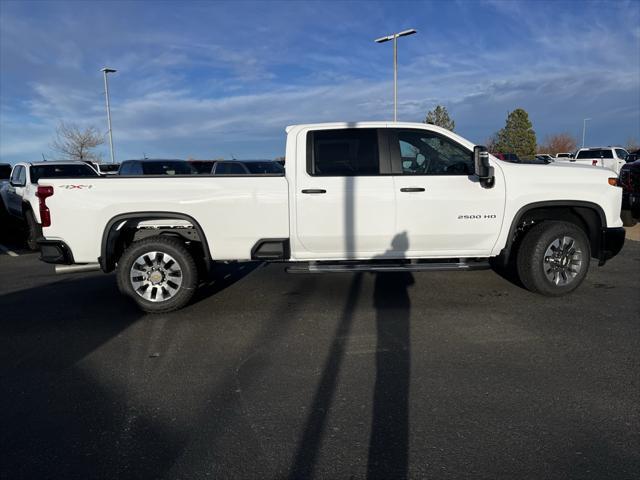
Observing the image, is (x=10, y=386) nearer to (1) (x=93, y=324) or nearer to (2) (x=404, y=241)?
(1) (x=93, y=324)

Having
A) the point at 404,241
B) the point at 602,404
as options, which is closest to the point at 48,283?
the point at 404,241

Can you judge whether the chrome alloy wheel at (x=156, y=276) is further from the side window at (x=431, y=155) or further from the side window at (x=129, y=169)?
the side window at (x=129, y=169)

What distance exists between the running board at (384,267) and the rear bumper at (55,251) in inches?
96.7

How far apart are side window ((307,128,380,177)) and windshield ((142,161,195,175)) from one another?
7.64 meters

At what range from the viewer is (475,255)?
19.2 ft

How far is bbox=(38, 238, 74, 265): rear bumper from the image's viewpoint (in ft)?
17.7

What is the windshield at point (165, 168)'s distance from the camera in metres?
12.7

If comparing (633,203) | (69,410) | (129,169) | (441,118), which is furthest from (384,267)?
(441,118)

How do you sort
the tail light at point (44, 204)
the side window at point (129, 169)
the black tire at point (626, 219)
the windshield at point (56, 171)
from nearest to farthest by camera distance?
the tail light at point (44, 204) < the black tire at point (626, 219) < the windshield at point (56, 171) < the side window at point (129, 169)

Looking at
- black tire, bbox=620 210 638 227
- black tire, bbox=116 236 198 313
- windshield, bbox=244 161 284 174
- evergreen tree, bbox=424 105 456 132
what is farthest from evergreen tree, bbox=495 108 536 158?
black tire, bbox=116 236 198 313

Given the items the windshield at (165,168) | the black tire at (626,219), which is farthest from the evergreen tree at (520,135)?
the black tire at (626,219)

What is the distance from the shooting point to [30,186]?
10266 mm

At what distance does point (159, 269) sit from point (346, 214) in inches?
85.8

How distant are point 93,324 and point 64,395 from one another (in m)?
1.72
